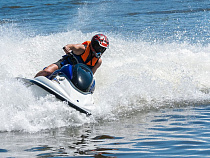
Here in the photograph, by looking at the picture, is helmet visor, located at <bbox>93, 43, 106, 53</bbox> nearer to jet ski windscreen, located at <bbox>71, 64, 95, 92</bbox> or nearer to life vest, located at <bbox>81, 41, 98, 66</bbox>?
life vest, located at <bbox>81, 41, 98, 66</bbox>

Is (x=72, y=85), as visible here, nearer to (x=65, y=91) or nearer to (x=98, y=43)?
(x=65, y=91)

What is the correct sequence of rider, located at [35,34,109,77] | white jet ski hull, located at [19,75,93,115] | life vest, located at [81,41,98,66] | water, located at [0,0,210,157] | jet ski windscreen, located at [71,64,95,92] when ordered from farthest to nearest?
1. life vest, located at [81,41,98,66]
2. rider, located at [35,34,109,77]
3. jet ski windscreen, located at [71,64,95,92]
4. white jet ski hull, located at [19,75,93,115]
5. water, located at [0,0,210,157]

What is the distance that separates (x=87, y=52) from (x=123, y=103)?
1.19 metres

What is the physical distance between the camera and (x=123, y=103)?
782 centimetres

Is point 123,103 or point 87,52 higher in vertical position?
point 87,52

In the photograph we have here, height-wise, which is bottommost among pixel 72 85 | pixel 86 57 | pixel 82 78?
pixel 72 85

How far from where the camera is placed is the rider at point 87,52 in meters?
7.69

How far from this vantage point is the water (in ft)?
17.5

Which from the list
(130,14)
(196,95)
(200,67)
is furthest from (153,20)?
(196,95)

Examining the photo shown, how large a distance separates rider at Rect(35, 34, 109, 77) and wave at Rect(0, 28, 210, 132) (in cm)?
74

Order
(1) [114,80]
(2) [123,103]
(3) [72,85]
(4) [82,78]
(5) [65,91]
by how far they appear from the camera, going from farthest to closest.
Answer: (1) [114,80]
(2) [123,103]
(4) [82,78]
(3) [72,85]
(5) [65,91]

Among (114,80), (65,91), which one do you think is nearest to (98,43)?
(65,91)

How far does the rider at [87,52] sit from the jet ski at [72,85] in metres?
0.70

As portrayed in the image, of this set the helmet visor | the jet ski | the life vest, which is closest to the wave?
the jet ski
